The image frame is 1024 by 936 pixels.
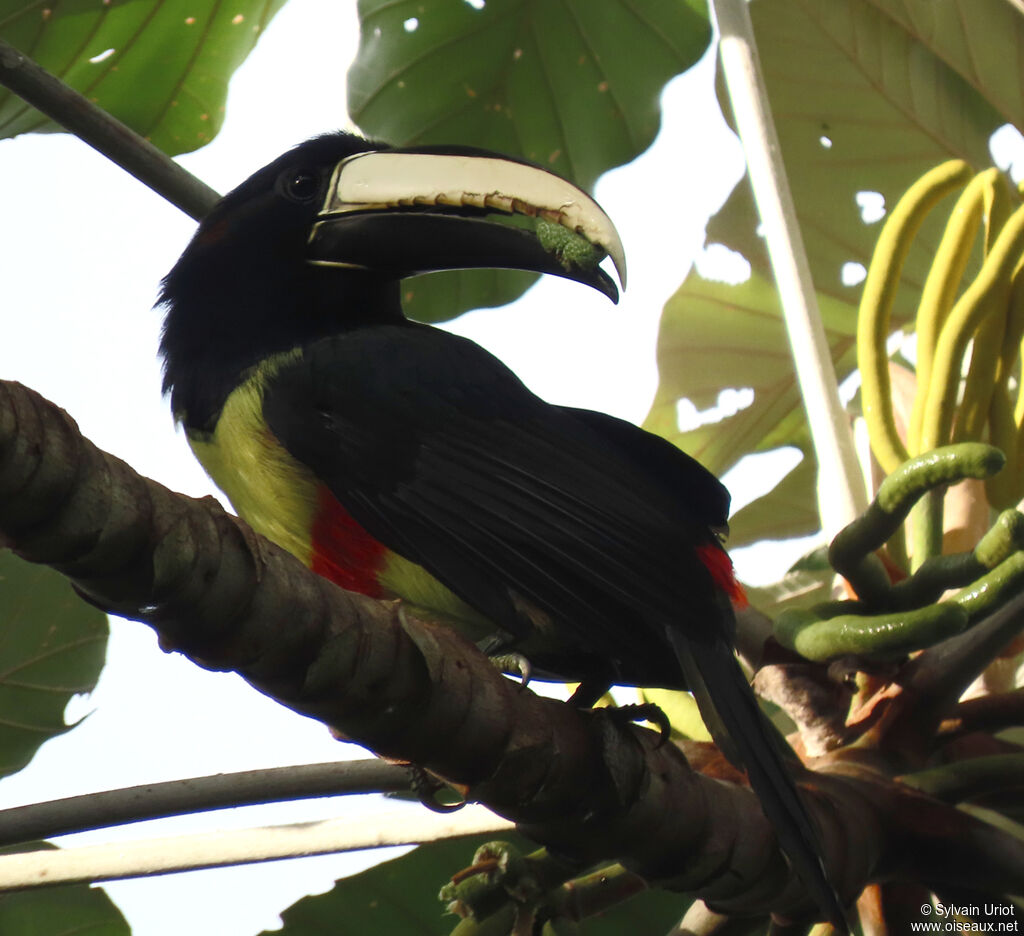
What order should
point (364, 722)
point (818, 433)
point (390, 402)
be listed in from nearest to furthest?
point (364, 722) → point (390, 402) → point (818, 433)

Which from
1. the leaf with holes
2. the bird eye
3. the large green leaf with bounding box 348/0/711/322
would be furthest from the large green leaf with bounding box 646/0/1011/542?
the bird eye

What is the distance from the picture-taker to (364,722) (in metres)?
1.16

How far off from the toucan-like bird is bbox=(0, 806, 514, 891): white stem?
0.26 m

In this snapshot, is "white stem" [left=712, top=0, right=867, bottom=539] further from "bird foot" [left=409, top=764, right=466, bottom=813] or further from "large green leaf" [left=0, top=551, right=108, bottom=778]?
"large green leaf" [left=0, top=551, right=108, bottom=778]

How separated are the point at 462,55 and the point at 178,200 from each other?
3.11 feet

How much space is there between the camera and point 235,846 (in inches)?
64.3

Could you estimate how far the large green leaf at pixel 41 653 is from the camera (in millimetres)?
2273

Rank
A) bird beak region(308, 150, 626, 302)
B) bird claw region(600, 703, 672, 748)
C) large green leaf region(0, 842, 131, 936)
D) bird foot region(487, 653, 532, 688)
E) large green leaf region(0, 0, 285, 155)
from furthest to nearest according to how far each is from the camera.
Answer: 1. large green leaf region(0, 0, 285, 155)
2. large green leaf region(0, 842, 131, 936)
3. bird beak region(308, 150, 626, 302)
4. bird foot region(487, 653, 532, 688)
5. bird claw region(600, 703, 672, 748)

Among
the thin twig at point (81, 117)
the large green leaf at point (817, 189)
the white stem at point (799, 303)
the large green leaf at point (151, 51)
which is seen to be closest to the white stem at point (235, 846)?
the white stem at point (799, 303)

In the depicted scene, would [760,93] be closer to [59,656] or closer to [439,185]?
[439,185]

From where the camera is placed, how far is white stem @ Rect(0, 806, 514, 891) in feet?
5.25

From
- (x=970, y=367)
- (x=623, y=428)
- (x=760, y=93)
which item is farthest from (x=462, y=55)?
(x=970, y=367)

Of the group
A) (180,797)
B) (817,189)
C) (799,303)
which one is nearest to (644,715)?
(180,797)

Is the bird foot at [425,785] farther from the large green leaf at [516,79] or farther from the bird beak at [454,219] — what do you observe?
the large green leaf at [516,79]
